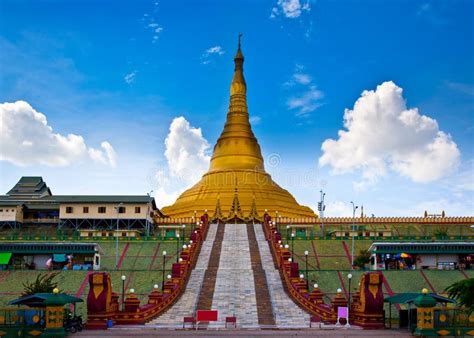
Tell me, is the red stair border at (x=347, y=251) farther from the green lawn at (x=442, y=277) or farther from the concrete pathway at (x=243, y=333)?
the concrete pathway at (x=243, y=333)

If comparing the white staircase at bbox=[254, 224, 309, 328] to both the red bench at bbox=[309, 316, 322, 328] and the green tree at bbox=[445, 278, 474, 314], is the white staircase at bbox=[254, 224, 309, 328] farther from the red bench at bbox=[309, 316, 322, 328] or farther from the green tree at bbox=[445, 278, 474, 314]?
the green tree at bbox=[445, 278, 474, 314]

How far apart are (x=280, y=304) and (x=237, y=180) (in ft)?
176

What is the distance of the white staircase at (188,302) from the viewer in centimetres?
4034

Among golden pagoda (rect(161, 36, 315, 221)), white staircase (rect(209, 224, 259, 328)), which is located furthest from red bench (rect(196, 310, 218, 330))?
golden pagoda (rect(161, 36, 315, 221))

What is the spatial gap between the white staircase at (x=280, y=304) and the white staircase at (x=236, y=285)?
1.27 m

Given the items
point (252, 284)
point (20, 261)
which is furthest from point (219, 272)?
point (20, 261)

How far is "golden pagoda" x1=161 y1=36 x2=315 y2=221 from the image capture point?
93938 mm

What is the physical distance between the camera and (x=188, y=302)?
4572 cm

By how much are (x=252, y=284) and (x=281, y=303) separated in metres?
5.46

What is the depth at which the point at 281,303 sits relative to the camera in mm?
45250

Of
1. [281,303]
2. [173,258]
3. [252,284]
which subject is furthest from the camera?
[173,258]

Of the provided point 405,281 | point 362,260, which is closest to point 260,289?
point 405,281

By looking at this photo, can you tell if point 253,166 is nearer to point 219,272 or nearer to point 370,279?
point 219,272

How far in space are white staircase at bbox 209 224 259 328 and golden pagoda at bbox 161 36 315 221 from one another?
2383 centimetres
